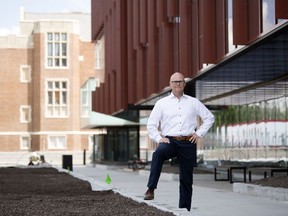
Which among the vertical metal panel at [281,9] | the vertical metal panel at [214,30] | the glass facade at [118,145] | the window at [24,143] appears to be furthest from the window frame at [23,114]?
the vertical metal panel at [281,9]

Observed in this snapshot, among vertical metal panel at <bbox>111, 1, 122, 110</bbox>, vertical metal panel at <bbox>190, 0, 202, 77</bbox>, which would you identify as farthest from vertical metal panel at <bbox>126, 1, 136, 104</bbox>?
vertical metal panel at <bbox>190, 0, 202, 77</bbox>

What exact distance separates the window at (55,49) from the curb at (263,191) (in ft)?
230

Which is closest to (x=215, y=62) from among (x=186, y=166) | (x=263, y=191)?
(x=263, y=191)

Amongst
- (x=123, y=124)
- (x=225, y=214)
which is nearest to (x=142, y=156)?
(x=123, y=124)

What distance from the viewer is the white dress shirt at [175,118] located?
9977 mm

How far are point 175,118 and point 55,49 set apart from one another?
78.6 m

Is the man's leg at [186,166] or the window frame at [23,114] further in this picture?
the window frame at [23,114]

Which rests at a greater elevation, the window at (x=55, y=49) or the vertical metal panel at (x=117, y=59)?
the window at (x=55, y=49)

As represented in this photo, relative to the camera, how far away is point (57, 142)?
8700 cm

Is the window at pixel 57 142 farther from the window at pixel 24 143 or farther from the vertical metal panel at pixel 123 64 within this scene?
the vertical metal panel at pixel 123 64

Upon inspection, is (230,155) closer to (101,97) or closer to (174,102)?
(101,97)

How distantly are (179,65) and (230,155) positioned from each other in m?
12.3

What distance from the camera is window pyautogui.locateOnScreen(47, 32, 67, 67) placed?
287ft

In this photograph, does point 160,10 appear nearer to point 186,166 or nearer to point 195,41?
point 195,41
